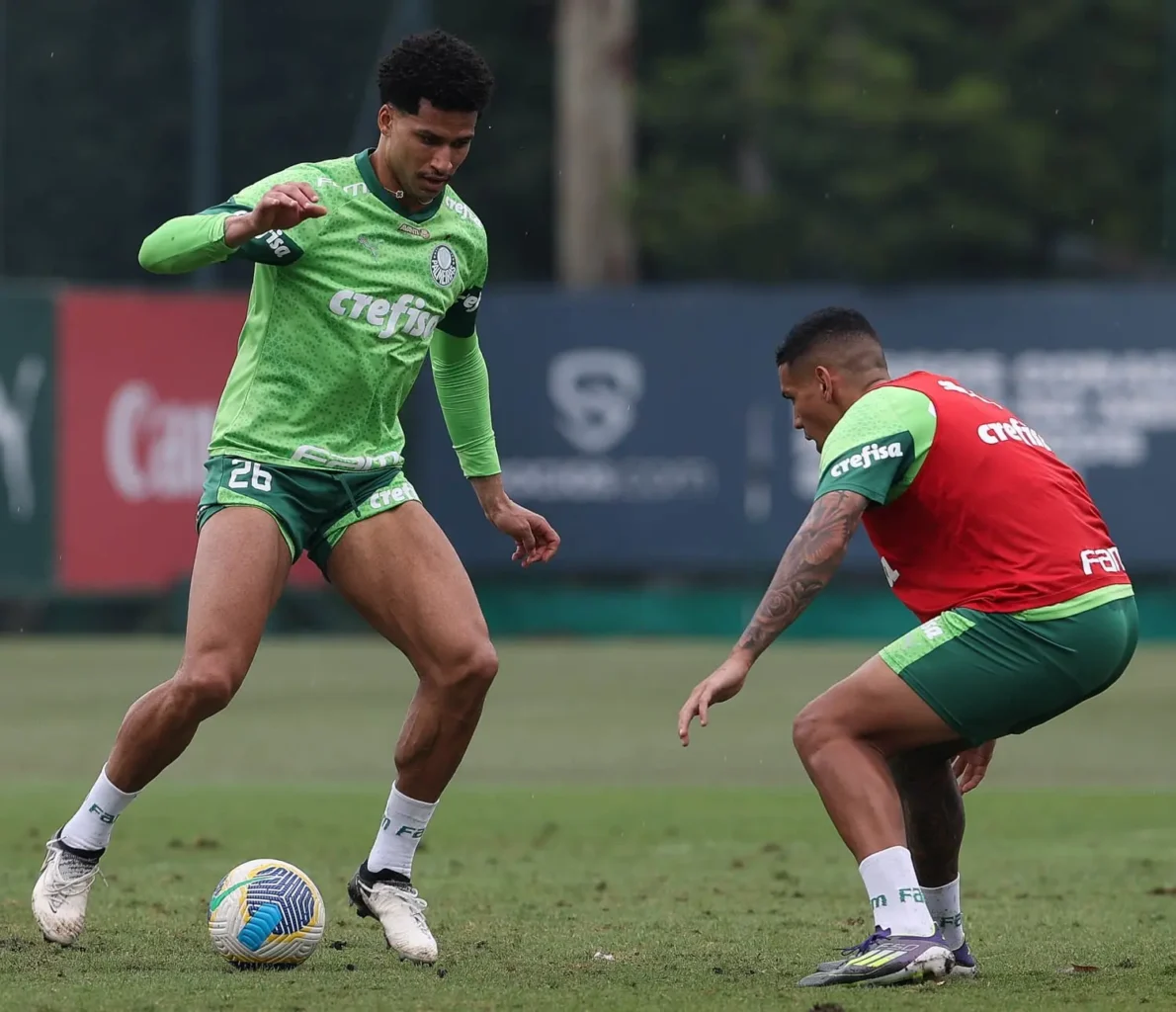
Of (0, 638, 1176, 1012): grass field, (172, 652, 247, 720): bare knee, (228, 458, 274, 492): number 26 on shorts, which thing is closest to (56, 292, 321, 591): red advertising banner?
(0, 638, 1176, 1012): grass field

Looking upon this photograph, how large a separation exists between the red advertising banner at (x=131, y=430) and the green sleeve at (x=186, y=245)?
14031 mm

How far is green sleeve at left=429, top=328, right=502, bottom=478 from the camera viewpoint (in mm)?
7965

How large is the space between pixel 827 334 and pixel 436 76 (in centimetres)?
137

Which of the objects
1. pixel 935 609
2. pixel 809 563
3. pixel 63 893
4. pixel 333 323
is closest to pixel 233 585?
pixel 333 323

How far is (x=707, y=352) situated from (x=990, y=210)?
12932 mm

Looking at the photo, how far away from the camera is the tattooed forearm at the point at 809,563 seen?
646 cm

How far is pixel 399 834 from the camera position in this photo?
7457 mm

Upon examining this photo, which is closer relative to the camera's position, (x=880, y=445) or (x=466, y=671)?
(x=880, y=445)

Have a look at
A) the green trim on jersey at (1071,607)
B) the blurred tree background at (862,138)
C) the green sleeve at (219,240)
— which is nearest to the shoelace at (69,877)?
the green sleeve at (219,240)

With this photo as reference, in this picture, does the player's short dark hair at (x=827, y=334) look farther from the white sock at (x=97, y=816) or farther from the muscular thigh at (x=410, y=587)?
the white sock at (x=97, y=816)

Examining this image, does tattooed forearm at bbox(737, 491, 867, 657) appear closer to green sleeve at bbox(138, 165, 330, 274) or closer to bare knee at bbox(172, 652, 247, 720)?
bare knee at bbox(172, 652, 247, 720)

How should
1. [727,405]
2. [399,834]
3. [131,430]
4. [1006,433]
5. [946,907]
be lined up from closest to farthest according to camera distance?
1. [1006,433]
2. [946,907]
3. [399,834]
4. [131,430]
5. [727,405]

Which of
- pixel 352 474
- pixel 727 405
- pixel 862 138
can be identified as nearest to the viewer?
pixel 352 474

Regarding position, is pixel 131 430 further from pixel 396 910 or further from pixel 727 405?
pixel 396 910
